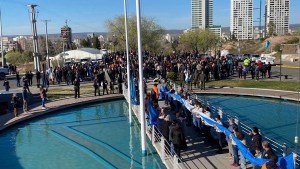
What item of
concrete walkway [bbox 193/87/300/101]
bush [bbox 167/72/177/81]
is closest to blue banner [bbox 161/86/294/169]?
concrete walkway [bbox 193/87/300/101]

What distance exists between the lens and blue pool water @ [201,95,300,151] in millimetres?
17406

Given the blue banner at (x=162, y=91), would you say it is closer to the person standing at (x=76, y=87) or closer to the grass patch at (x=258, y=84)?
the person standing at (x=76, y=87)

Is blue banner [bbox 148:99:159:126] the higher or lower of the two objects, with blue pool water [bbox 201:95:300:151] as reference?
higher

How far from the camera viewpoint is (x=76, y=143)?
17422 mm

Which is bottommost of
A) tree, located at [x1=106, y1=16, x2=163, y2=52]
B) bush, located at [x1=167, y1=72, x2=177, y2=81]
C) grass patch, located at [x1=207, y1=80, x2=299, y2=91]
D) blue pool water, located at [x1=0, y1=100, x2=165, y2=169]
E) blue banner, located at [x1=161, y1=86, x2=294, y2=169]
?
blue pool water, located at [x1=0, y1=100, x2=165, y2=169]

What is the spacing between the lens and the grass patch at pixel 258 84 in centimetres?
2836

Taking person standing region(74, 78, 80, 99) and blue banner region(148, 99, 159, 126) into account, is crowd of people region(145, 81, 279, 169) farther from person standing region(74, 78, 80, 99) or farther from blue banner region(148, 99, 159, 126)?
person standing region(74, 78, 80, 99)

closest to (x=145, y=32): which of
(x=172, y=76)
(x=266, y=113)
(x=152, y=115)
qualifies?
(x=172, y=76)

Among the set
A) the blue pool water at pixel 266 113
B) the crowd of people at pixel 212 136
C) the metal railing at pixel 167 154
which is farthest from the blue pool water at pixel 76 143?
the blue pool water at pixel 266 113

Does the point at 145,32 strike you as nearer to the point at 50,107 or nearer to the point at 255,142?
the point at 50,107

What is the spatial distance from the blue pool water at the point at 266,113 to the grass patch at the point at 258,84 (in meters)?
3.03

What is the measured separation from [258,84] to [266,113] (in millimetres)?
8847

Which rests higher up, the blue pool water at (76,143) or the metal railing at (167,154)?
the metal railing at (167,154)

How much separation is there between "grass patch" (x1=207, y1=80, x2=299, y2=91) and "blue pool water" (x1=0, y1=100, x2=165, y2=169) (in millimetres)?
11042
